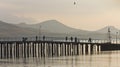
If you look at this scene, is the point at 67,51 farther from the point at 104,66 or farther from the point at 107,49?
the point at 104,66

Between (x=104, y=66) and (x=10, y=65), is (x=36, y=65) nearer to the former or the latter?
(x=10, y=65)

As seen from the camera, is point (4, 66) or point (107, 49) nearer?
point (4, 66)

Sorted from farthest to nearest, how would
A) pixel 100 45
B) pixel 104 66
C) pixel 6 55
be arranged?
pixel 100 45, pixel 6 55, pixel 104 66

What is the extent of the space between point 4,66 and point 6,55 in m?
29.6

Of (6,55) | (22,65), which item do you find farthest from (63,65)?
(6,55)

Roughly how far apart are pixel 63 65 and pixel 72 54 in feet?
99.1

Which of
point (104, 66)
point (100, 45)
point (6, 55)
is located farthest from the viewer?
point (100, 45)

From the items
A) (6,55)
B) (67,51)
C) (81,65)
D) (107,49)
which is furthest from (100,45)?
(81,65)

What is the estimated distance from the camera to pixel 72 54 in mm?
103312

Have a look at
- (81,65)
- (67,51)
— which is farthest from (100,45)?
(81,65)

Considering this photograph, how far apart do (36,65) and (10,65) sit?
3837 millimetres

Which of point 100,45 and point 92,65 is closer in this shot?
point 92,65

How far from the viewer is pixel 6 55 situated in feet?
329

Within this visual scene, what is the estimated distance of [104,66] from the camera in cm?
7050
